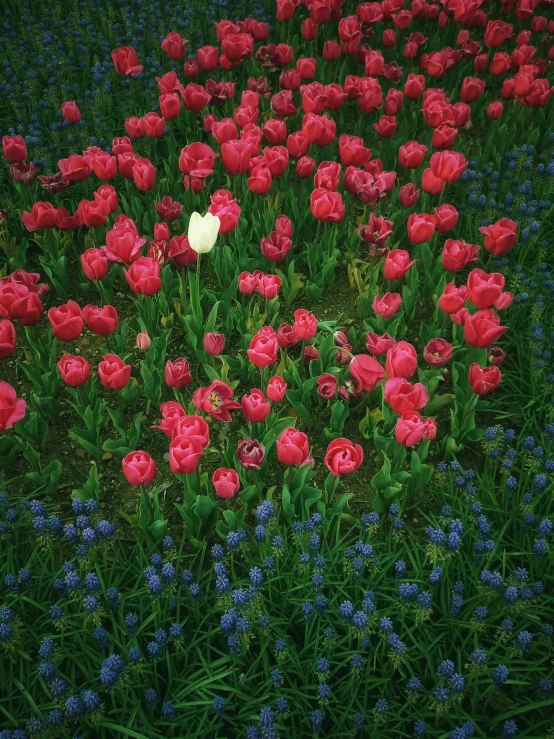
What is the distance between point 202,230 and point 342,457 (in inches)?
49.9

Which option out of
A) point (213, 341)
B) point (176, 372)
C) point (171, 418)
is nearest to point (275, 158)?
point (213, 341)

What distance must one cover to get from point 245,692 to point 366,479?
1.19 m

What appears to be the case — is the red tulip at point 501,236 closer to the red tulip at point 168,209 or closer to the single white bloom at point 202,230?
the single white bloom at point 202,230

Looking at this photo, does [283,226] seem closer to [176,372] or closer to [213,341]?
[213,341]

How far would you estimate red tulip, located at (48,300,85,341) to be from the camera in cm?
292

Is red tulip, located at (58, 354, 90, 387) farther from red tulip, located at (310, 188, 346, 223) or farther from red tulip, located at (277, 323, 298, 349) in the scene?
red tulip, located at (310, 188, 346, 223)

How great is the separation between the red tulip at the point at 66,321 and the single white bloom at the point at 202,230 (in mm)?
630

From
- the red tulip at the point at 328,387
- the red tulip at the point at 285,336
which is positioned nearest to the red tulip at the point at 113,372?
the red tulip at the point at 285,336

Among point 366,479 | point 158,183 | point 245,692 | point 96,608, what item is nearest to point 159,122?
point 158,183

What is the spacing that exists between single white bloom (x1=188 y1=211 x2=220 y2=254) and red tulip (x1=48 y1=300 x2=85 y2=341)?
0.63 metres

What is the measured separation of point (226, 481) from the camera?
8.39ft

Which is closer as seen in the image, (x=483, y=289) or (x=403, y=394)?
(x=403, y=394)

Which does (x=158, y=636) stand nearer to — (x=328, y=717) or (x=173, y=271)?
(x=328, y=717)

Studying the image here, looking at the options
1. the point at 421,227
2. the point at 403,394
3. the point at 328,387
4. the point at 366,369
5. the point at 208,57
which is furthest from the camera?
the point at 208,57
